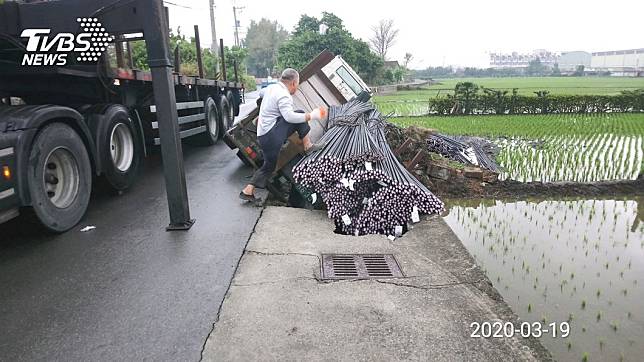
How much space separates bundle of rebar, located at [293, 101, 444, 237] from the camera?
4.79m

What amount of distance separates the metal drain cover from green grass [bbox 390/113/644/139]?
970cm

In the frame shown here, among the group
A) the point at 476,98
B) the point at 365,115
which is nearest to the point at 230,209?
the point at 365,115

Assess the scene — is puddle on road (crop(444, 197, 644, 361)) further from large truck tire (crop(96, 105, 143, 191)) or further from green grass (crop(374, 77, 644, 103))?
green grass (crop(374, 77, 644, 103))

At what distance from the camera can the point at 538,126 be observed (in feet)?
48.1

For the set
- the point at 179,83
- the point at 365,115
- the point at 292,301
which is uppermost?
the point at 179,83

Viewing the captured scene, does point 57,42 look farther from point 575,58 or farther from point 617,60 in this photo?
point 575,58

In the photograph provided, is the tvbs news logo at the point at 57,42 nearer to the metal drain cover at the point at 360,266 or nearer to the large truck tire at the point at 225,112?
the metal drain cover at the point at 360,266

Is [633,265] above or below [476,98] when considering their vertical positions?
below

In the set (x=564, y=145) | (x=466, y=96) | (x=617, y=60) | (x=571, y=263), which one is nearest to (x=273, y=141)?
(x=571, y=263)

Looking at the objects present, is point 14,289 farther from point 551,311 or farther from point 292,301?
point 551,311

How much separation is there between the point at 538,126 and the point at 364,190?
11.9 metres

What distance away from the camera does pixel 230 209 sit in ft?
18.1

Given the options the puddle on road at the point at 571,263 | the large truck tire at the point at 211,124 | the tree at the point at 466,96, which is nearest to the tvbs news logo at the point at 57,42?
the puddle on road at the point at 571,263

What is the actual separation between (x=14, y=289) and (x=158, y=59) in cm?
232
